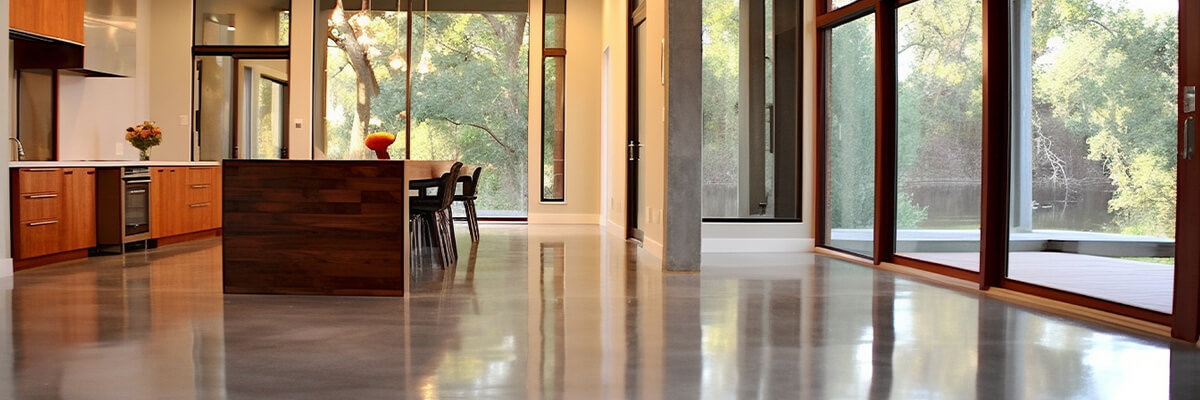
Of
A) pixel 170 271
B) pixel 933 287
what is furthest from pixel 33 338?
pixel 933 287

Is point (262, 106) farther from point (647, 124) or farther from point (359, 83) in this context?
point (647, 124)

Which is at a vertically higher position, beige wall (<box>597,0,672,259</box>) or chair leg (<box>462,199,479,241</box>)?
beige wall (<box>597,0,672,259</box>)

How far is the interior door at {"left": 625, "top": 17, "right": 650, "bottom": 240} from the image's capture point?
988 cm

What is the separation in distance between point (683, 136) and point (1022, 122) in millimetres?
2275

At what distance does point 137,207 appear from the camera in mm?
8570

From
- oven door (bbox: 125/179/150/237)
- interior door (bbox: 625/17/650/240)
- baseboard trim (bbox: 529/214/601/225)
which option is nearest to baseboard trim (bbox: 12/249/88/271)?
oven door (bbox: 125/179/150/237)

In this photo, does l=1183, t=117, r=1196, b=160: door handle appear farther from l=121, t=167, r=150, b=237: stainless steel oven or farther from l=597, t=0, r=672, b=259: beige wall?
l=121, t=167, r=150, b=237: stainless steel oven

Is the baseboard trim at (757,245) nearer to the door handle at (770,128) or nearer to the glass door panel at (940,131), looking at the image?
the door handle at (770,128)

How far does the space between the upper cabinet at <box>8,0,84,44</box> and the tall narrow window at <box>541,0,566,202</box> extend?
235 inches

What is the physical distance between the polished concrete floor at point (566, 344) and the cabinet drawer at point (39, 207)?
0.64m

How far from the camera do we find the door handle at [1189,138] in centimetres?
448

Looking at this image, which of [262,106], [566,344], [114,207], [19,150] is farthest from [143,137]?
[566,344]

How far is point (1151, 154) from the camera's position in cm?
495

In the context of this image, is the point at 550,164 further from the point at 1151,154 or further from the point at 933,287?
the point at 1151,154
